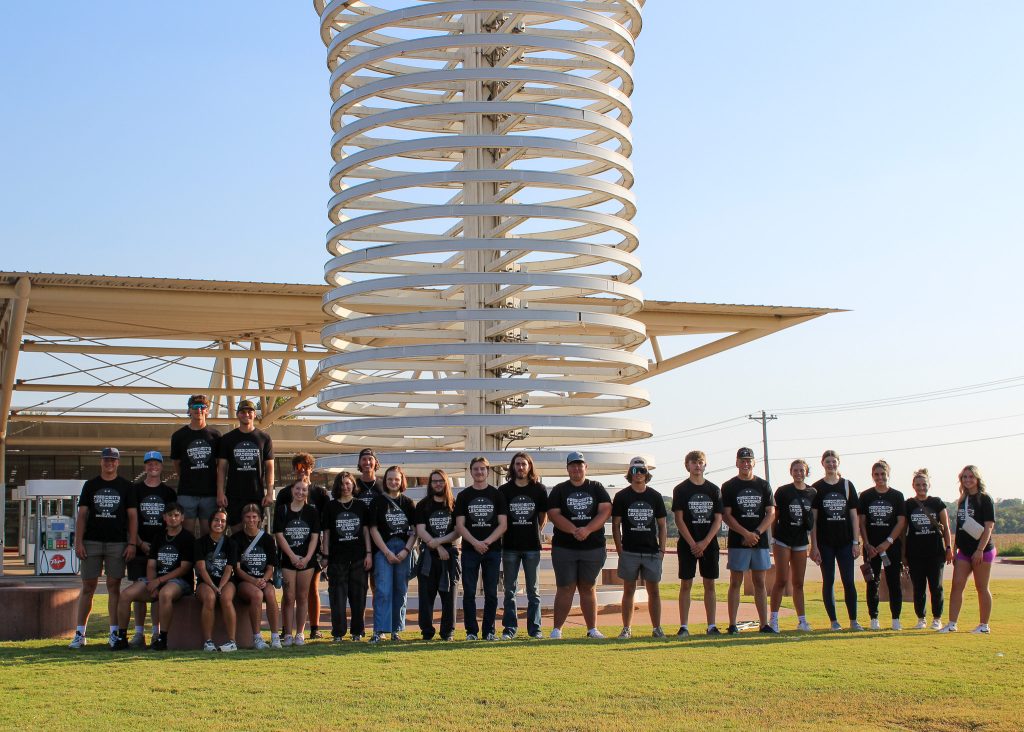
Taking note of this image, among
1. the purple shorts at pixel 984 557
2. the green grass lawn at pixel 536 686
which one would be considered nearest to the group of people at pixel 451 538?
the purple shorts at pixel 984 557

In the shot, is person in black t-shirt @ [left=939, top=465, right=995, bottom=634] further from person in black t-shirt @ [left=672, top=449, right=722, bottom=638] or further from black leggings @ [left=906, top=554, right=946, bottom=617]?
person in black t-shirt @ [left=672, top=449, right=722, bottom=638]

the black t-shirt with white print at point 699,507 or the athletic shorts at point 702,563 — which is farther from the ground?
the black t-shirt with white print at point 699,507

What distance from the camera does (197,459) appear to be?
12.5 metres

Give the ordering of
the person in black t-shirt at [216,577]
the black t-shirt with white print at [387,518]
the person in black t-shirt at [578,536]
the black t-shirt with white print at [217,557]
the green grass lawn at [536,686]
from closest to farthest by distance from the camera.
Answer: the green grass lawn at [536,686] → the person in black t-shirt at [216,577] → the black t-shirt with white print at [217,557] → the person in black t-shirt at [578,536] → the black t-shirt with white print at [387,518]

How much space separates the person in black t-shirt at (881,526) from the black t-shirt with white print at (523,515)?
3.50 m

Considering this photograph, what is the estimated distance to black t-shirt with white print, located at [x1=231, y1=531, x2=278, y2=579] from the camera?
1206 cm

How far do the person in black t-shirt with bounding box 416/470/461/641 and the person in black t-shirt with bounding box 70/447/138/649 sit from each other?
279 centimetres

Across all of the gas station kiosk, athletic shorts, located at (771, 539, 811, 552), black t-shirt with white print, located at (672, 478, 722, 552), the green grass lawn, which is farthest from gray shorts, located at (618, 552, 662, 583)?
the gas station kiosk

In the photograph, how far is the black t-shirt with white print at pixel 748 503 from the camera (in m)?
13.3

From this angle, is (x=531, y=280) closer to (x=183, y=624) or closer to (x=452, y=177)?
(x=452, y=177)

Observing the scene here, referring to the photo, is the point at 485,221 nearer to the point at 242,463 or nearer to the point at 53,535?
the point at 242,463

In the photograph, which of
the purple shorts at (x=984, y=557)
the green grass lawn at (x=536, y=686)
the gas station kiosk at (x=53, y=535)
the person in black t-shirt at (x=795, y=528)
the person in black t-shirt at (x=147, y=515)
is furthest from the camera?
the gas station kiosk at (x=53, y=535)

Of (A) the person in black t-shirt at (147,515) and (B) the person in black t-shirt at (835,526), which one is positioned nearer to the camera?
(A) the person in black t-shirt at (147,515)

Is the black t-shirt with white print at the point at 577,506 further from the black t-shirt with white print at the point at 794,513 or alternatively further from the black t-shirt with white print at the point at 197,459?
the black t-shirt with white print at the point at 197,459
